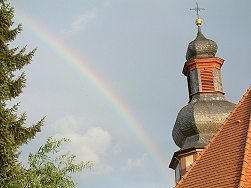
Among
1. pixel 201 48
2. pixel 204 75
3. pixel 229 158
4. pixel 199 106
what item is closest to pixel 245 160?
pixel 229 158

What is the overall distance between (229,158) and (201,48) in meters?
14.4

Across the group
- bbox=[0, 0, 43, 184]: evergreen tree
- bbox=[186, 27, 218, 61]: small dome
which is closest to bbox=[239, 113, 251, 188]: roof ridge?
bbox=[0, 0, 43, 184]: evergreen tree

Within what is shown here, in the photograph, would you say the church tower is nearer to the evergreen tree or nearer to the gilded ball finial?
the gilded ball finial

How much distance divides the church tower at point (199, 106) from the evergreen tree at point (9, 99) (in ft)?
38.5

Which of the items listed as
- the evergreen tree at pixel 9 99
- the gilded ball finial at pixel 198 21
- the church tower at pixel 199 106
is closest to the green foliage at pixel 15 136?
the evergreen tree at pixel 9 99

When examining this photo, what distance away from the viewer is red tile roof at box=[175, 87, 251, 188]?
13906mm

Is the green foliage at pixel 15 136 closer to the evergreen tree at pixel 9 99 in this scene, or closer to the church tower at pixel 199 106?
the evergreen tree at pixel 9 99

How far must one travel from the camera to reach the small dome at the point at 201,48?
28.4m

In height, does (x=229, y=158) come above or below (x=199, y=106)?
below

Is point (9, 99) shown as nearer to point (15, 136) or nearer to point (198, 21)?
point (15, 136)

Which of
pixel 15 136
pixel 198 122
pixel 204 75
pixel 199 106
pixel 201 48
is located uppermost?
pixel 201 48

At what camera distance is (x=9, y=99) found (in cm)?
1277

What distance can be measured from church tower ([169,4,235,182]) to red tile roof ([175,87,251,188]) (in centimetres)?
724

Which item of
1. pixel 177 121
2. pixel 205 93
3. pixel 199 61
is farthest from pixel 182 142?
pixel 199 61
